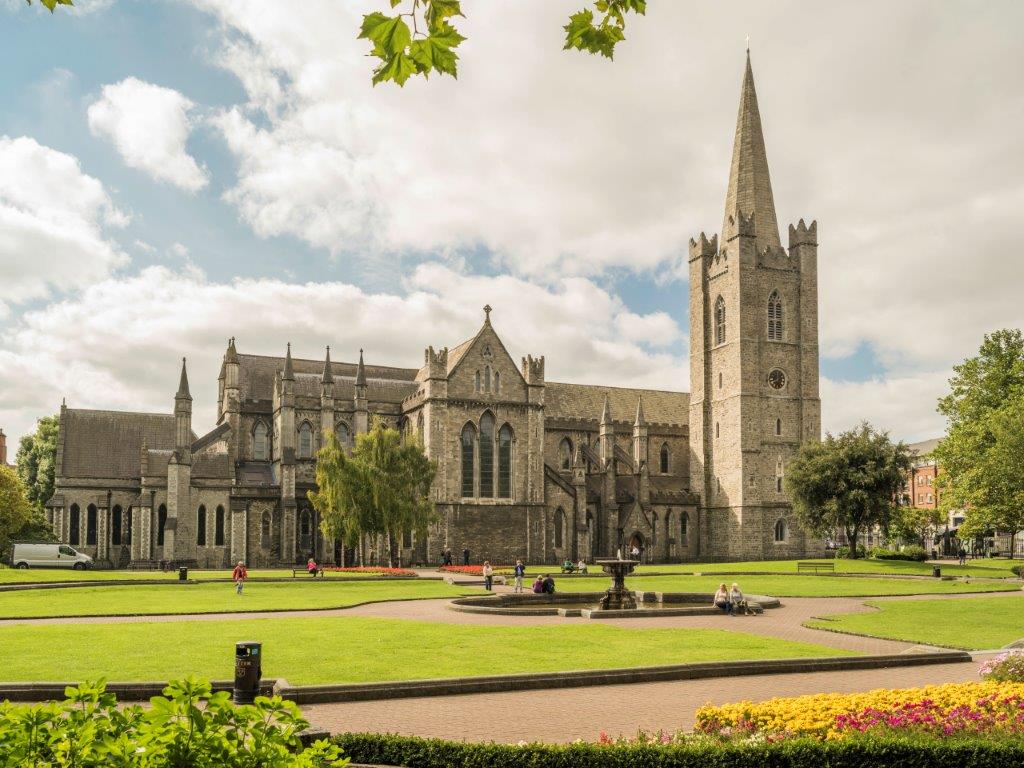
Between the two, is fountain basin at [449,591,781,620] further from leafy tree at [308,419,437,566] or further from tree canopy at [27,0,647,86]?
tree canopy at [27,0,647,86]

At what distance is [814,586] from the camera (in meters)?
45.5

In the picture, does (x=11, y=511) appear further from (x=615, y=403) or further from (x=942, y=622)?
(x=942, y=622)

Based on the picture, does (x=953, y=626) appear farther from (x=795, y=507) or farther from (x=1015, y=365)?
(x=1015, y=365)

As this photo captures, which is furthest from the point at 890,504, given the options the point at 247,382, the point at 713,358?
the point at 247,382

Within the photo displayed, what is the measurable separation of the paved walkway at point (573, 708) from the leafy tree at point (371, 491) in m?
40.1

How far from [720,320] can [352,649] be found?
210 feet

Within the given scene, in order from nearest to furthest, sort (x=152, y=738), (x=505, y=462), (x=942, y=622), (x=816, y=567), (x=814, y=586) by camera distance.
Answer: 1. (x=152, y=738)
2. (x=942, y=622)
3. (x=814, y=586)
4. (x=816, y=567)
5. (x=505, y=462)

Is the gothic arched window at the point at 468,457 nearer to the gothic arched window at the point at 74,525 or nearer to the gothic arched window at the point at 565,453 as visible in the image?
the gothic arched window at the point at 565,453

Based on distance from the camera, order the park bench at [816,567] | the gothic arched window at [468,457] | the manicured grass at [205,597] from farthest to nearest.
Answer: the gothic arched window at [468,457]
the park bench at [816,567]
the manicured grass at [205,597]

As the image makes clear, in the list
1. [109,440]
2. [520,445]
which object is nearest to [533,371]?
[520,445]

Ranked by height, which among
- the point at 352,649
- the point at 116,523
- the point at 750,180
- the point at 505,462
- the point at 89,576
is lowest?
the point at 89,576

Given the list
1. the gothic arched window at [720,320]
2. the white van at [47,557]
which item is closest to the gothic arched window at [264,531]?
the white van at [47,557]

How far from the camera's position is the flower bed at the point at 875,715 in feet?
39.4

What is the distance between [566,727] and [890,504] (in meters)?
57.4
